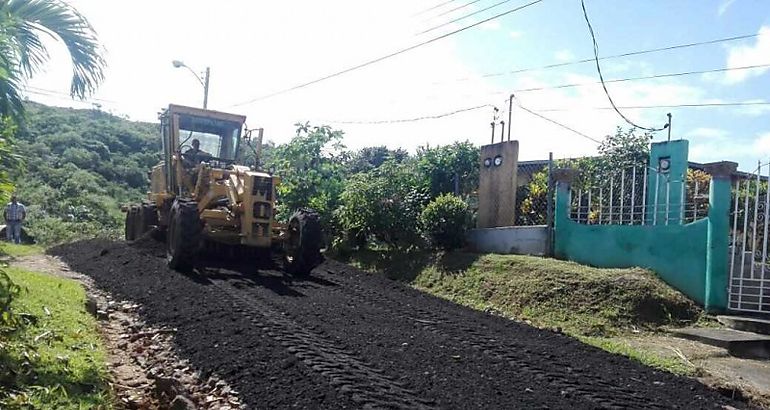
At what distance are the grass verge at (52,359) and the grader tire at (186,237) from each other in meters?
3.04

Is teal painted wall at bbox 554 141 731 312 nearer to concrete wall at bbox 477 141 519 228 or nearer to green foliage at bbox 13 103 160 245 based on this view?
concrete wall at bbox 477 141 519 228

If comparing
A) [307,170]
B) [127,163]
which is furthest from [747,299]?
[127,163]

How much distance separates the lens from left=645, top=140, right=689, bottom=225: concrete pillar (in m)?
10.4

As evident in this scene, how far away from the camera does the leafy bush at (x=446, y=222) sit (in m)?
12.5

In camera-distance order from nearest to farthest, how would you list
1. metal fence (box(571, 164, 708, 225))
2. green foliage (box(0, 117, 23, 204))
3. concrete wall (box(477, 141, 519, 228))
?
1. green foliage (box(0, 117, 23, 204))
2. metal fence (box(571, 164, 708, 225))
3. concrete wall (box(477, 141, 519, 228))

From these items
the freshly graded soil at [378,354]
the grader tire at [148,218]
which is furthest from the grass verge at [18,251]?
the freshly graded soil at [378,354]

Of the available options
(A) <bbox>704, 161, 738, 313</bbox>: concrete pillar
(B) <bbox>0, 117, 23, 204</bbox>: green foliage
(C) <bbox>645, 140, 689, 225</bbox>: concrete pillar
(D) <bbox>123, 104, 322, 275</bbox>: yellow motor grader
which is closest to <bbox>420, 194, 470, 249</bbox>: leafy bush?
(D) <bbox>123, 104, 322, 275</bbox>: yellow motor grader

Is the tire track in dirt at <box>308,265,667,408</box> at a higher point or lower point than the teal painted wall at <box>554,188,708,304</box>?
lower

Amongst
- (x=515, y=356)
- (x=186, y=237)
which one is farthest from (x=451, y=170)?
(x=515, y=356)

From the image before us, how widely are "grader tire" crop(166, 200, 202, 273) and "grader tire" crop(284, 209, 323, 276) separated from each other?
1.52 m

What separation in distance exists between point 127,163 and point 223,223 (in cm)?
2657

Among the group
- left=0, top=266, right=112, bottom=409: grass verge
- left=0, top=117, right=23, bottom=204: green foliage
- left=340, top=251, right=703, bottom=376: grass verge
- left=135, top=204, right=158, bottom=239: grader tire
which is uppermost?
left=0, top=117, right=23, bottom=204: green foliage

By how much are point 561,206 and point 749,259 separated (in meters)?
3.15

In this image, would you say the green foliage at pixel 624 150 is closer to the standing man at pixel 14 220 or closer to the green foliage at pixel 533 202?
the green foliage at pixel 533 202
